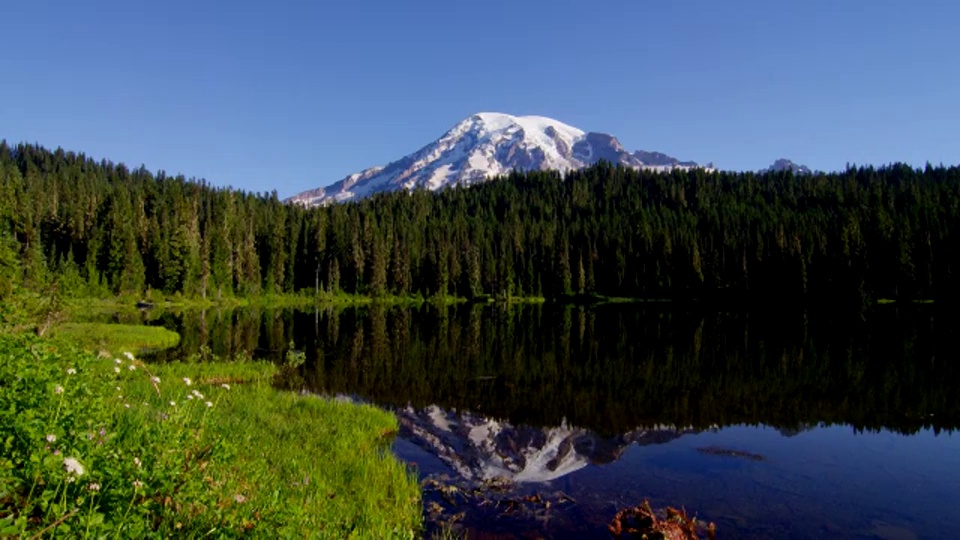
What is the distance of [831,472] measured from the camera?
59.2ft

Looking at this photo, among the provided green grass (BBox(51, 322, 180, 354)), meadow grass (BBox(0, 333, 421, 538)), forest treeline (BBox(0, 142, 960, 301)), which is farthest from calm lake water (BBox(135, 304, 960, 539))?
forest treeline (BBox(0, 142, 960, 301))

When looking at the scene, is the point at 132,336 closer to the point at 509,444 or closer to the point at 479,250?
the point at 509,444

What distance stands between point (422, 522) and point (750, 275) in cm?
13685

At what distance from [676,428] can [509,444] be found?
23.6 ft

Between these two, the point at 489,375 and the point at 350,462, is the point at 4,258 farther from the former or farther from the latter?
the point at 489,375

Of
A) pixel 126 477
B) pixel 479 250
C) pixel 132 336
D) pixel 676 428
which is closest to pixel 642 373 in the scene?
pixel 676 428

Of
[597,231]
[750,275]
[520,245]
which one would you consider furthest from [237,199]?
[750,275]

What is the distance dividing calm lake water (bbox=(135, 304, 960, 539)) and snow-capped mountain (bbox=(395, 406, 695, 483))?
9 centimetres

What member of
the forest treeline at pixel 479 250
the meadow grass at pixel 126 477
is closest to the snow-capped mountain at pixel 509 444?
the meadow grass at pixel 126 477

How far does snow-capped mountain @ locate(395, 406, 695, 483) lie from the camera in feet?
59.0

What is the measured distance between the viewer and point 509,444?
20.7 m

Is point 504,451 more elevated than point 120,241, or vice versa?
point 120,241

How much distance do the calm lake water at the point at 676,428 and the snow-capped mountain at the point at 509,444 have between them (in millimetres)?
92

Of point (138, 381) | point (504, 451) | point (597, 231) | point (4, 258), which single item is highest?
point (597, 231)
